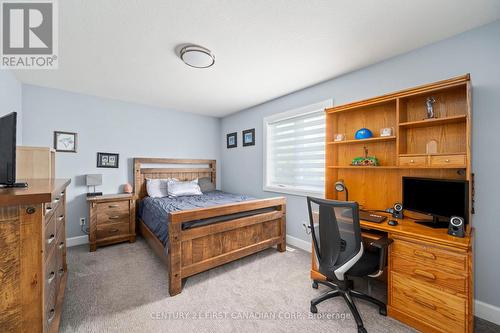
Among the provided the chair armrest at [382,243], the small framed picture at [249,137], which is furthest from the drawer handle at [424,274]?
the small framed picture at [249,137]

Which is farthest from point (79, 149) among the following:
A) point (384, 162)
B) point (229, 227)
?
point (384, 162)

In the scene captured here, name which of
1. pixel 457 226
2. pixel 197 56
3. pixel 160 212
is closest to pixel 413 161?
pixel 457 226

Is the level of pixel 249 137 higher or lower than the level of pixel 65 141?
higher

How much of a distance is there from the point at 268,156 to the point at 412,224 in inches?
90.6

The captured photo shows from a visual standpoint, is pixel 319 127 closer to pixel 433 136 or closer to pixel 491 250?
pixel 433 136

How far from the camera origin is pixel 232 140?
4.48 meters

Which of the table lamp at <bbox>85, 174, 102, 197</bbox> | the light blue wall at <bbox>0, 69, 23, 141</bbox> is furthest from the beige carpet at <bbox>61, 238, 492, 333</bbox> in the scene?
the light blue wall at <bbox>0, 69, 23, 141</bbox>

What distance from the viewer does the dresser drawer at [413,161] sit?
5.96 feet

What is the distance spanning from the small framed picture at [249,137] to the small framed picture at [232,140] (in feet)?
0.95

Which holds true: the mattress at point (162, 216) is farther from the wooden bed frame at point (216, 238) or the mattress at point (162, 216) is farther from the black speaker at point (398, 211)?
the black speaker at point (398, 211)

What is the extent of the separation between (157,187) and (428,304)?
12.4 ft

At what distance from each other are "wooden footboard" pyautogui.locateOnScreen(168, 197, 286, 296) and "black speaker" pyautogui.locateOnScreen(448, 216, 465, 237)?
1788 mm

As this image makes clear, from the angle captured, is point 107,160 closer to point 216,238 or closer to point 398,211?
point 216,238

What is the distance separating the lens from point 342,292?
5.95ft
